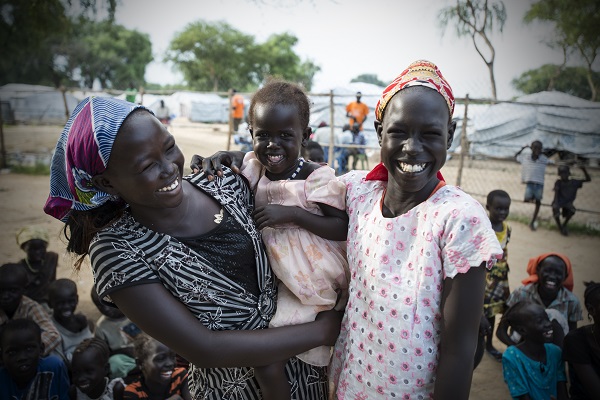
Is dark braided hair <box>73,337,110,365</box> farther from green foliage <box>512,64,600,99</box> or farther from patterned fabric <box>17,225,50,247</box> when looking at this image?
green foliage <box>512,64,600,99</box>

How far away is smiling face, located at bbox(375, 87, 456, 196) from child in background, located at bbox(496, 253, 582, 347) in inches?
110

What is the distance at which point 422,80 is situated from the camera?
1.29 meters

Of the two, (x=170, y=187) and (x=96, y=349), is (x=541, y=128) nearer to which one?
(x=96, y=349)

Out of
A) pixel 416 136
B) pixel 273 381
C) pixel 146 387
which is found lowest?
pixel 146 387

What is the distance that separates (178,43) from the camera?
38.7 metres

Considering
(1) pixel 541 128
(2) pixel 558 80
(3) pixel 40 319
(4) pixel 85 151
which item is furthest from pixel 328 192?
(2) pixel 558 80

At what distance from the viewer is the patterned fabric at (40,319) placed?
3160 millimetres

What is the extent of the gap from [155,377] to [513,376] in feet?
8.05

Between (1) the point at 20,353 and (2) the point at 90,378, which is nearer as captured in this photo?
(1) the point at 20,353

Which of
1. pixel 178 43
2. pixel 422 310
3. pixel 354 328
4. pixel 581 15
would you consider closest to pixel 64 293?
pixel 354 328

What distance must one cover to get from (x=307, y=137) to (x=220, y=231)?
749 millimetres

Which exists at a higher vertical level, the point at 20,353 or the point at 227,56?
the point at 227,56

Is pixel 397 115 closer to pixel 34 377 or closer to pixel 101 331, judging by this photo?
pixel 34 377

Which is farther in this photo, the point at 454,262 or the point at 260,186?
the point at 260,186
